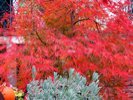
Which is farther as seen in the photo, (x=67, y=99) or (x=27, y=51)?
(x=27, y=51)

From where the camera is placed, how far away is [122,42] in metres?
6.10

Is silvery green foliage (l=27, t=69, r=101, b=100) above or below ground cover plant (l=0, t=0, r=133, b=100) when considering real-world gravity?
below

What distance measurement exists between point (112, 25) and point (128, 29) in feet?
0.87

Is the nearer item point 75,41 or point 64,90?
point 64,90

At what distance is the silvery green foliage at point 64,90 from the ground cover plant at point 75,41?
1439mm

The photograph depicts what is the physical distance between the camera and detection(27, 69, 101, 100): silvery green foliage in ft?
13.4

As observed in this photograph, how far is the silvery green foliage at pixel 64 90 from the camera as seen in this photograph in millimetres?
4078

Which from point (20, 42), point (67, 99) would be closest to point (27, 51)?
point (20, 42)

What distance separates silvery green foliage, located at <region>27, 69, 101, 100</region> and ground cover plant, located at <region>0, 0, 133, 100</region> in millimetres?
1439

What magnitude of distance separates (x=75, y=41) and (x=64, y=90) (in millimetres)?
1738

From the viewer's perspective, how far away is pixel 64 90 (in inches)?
166

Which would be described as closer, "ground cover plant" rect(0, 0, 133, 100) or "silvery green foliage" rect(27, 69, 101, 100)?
"silvery green foliage" rect(27, 69, 101, 100)

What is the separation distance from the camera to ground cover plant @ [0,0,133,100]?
230 inches

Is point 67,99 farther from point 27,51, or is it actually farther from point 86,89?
point 27,51
